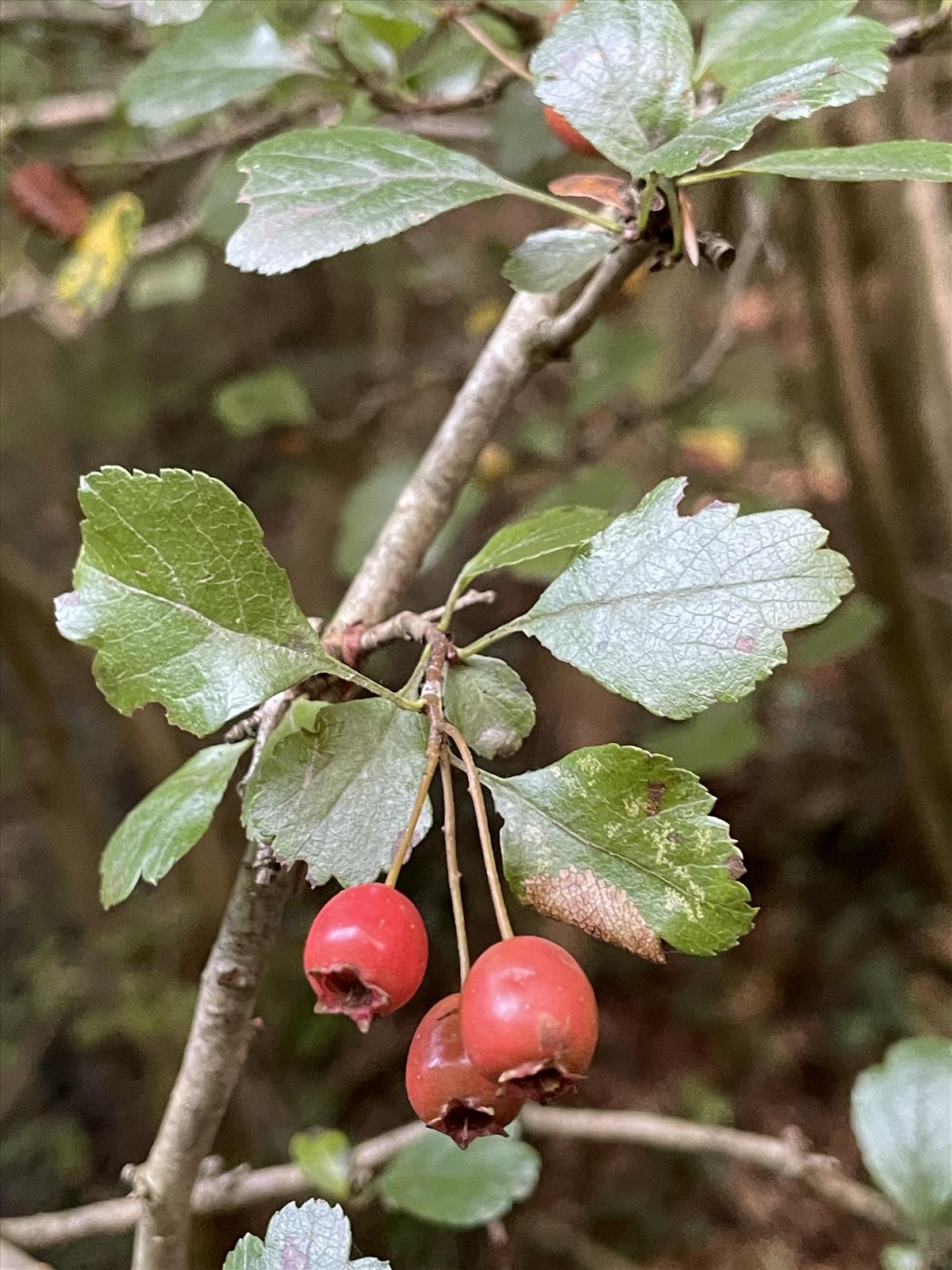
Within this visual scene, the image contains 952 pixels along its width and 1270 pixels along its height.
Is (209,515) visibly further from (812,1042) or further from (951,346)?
(812,1042)

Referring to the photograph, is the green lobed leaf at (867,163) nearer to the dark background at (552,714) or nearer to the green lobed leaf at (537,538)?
the green lobed leaf at (537,538)

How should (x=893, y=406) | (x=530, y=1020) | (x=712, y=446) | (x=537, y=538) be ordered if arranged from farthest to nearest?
1. (x=712, y=446)
2. (x=893, y=406)
3. (x=537, y=538)
4. (x=530, y=1020)

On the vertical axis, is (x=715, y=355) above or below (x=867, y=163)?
below

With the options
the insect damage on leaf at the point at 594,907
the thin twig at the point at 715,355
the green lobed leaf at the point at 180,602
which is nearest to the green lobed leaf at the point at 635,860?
the insect damage on leaf at the point at 594,907

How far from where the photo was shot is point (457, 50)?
80 centimetres

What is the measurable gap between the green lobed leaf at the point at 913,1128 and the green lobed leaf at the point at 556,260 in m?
0.72

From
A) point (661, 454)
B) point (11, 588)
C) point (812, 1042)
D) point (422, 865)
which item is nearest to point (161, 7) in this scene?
point (661, 454)

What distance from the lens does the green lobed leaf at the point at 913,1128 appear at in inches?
31.0

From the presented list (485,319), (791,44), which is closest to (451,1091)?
(791,44)

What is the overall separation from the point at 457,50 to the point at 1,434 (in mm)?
1553

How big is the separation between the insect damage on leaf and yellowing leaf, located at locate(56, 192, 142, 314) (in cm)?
86

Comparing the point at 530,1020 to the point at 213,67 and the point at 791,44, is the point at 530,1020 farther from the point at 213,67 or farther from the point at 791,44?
the point at 213,67

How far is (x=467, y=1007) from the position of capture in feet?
1.15

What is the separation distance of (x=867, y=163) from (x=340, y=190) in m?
0.24
